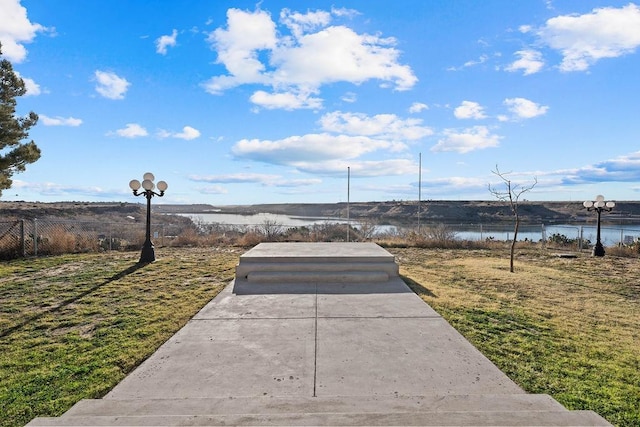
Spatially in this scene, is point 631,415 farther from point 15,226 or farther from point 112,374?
point 15,226

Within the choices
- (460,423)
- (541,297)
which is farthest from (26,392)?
(541,297)

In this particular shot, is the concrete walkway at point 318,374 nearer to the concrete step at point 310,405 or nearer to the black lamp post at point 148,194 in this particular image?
the concrete step at point 310,405

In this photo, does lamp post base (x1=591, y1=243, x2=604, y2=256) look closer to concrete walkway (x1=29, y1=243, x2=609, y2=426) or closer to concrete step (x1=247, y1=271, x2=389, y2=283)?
concrete step (x1=247, y1=271, x2=389, y2=283)

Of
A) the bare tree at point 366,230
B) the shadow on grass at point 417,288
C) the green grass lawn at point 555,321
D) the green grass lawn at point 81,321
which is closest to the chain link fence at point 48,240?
the green grass lawn at point 81,321

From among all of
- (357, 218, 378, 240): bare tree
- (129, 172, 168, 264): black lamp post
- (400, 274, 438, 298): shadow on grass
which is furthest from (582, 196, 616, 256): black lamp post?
(129, 172, 168, 264): black lamp post

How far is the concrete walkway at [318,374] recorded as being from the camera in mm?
2262

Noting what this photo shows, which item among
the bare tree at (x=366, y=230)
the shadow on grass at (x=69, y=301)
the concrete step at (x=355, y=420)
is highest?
the bare tree at (x=366, y=230)

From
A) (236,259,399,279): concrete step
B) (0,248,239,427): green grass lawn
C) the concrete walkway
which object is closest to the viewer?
the concrete walkway

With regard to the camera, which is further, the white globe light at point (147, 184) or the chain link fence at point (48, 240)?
the chain link fence at point (48, 240)

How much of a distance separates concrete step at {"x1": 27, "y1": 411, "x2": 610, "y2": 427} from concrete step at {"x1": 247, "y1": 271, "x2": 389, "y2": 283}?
5.21m

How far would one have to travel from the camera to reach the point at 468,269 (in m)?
10.0

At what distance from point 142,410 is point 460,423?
208cm

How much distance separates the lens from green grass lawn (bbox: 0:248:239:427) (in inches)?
124

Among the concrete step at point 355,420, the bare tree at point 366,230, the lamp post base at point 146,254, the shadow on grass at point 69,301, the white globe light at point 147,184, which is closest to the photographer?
the concrete step at point 355,420
